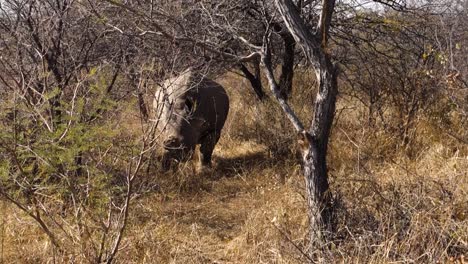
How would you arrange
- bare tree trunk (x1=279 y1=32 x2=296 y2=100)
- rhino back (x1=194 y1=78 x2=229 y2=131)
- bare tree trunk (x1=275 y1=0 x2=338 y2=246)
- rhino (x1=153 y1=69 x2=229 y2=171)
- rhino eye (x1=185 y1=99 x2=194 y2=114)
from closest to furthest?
bare tree trunk (x1=275 y1=0 x2=338 y2=246) → rhino (x1=153 y1=69 x2=229 y2=171) → rhino eye (x1=185 y1=99 x2=194 y2=114) → rhino back (x1=194 y1=78 x2=229 y2=131) → bare tree trunk (x1=279 y1=32 x2=296 y2=100)

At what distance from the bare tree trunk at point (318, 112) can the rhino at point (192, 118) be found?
2.02 m

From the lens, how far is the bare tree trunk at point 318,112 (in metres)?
3.22

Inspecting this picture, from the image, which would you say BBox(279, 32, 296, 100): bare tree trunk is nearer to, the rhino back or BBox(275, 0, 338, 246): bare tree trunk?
the rhino back

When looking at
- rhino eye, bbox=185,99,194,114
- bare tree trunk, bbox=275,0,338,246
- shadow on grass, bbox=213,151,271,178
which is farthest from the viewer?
shadow on grass, bbox=213,151,271,178

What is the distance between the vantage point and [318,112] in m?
3.30

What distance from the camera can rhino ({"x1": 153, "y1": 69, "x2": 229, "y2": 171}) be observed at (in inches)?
216

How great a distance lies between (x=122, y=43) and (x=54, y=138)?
213cm

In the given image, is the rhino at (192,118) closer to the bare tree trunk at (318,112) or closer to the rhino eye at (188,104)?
the rhino eye at (188,104)

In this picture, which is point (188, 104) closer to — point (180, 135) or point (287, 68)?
point (180, 135)

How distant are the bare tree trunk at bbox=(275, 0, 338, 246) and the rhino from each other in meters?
2.02

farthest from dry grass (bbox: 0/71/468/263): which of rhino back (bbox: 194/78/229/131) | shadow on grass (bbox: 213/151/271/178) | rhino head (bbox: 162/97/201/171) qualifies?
rhino back (bbox: 194/78/229/131)

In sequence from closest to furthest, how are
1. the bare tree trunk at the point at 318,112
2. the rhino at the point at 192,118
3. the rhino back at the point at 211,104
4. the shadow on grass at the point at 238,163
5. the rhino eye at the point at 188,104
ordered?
the bare tree trunk at the point at 318,112 → the rhino at the point at 192,118 → the rhino eye at the point at 188,104 → the rhino back at the point at 211,104 → the shadow on grass at the point at 238,163

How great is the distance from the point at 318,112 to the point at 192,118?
2494mm

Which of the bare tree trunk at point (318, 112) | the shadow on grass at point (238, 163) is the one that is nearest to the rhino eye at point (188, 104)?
the shadow on grass at point (238, 163)
